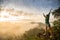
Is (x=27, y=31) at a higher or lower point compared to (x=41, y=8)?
lower

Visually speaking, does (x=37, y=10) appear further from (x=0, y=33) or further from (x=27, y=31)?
(x=0, y=33)

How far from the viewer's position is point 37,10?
3193 mm

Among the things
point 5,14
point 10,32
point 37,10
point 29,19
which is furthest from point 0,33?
point 37,10

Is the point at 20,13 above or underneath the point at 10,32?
above

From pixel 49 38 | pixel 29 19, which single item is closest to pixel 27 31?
pixel 29 19

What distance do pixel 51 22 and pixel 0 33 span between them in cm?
104

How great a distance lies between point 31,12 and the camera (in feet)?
10.5

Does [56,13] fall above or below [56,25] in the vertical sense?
above

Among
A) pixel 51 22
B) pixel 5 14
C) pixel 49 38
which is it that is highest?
pixel 5 14

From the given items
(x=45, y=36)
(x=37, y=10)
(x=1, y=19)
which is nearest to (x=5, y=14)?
(x=1, y=19)

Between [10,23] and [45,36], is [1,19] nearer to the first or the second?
[10,23]

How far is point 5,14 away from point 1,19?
0.43 feet

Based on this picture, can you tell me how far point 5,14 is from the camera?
321 centimetres

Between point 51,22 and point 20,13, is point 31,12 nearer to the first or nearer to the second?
point 20,13
